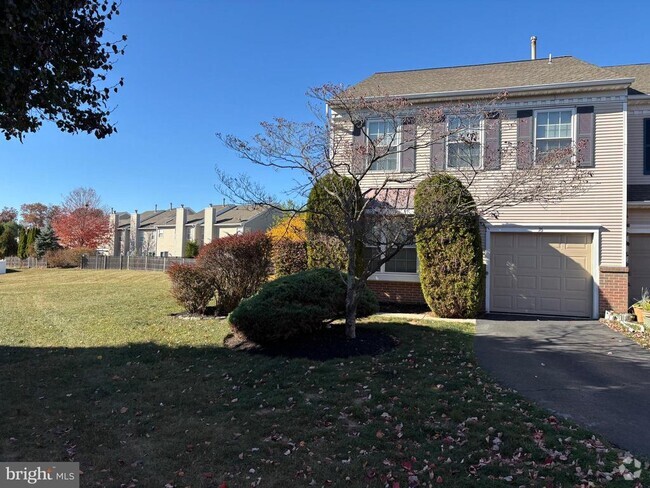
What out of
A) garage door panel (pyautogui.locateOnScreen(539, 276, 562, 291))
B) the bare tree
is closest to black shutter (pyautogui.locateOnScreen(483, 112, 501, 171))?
the bare tree

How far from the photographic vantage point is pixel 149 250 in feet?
142

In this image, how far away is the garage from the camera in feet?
33.9

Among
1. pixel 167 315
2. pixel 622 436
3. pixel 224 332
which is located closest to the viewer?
pixel 622 436

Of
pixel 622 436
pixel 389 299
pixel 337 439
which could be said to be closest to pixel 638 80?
pixel 389 299

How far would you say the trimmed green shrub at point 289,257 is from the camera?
1105 cm

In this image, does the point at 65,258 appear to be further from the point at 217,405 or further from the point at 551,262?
the point at 551,262

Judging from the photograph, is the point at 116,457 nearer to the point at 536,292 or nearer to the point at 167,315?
the point at 167,315

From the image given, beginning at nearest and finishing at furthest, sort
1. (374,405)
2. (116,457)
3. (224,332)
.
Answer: (116,457), (374,405), (224,332)

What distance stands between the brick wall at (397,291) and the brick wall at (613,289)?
13.4ft

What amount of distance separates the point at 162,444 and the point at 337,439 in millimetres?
1572

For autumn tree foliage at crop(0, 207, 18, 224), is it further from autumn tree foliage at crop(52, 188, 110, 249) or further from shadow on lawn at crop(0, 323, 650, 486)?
shadow on lawn at crop(0, 323, 650, 486)

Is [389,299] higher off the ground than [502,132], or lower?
lower

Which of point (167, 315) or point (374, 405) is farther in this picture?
point (167, 315)

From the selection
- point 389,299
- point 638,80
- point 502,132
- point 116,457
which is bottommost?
point 116,457
